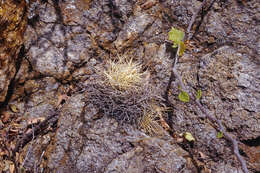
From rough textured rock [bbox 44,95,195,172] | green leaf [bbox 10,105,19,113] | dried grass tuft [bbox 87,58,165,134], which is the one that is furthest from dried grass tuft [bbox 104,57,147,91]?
green leaf [bbox 10,105,19,113]

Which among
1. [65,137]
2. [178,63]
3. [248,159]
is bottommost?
[65,137]

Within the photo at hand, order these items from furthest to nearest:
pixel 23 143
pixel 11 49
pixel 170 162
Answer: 1. pixel 23 143
2. pixel 11 49
3. pixel 170 162

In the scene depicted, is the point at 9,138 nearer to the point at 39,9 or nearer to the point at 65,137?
the point at 65,137

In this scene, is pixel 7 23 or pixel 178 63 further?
pixel 178 63

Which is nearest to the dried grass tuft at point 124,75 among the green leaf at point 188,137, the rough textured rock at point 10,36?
the green leaf at point 188,137

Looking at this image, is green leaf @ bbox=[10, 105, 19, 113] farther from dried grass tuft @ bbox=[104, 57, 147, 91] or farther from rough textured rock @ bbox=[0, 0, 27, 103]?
dried grass tuft @ bbox=[104, 57, 147, 91]

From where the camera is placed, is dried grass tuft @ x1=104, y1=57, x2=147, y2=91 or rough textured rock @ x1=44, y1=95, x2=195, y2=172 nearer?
rough textured rock @ x1=44, y1=95, x2=195, y2=172

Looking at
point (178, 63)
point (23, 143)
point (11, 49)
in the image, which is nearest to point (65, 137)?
point (23, 143)
